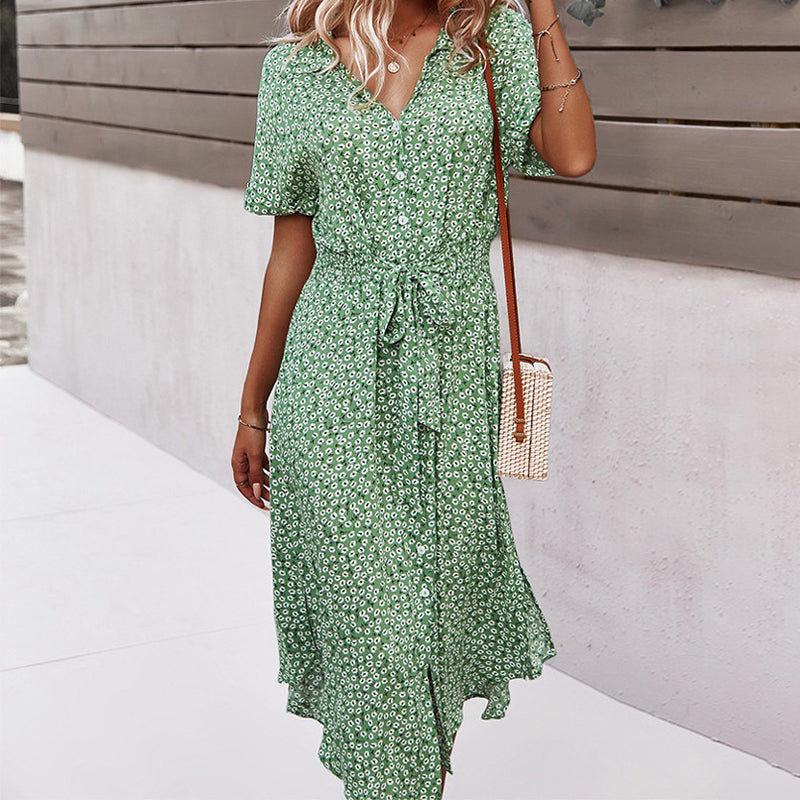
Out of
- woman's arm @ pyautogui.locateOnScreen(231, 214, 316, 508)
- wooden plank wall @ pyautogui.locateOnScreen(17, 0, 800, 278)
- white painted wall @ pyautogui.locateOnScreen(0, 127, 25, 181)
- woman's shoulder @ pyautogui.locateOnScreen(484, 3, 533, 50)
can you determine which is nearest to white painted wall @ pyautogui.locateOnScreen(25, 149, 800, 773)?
wooden plank wall @ pyautogui.locateOnScreen(17, 0, 800, 278)

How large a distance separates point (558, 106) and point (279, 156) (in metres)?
0.50

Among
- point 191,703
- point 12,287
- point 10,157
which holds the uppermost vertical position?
point 191,703

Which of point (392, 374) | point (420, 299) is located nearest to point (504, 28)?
point (420, 299)

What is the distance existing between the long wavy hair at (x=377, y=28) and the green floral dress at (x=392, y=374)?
0.03m

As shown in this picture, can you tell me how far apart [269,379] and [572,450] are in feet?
4.24

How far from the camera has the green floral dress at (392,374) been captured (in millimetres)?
2285

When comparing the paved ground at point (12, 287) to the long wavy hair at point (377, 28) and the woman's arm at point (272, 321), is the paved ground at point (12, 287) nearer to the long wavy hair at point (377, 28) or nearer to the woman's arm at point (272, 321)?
the woman's arm at point (272, 321)

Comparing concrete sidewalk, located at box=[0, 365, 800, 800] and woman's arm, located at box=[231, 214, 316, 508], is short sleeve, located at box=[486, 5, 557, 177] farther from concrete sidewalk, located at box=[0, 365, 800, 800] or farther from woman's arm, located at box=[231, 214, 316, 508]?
concrete sidewalk, located at box=[0, 365, 800, 800]

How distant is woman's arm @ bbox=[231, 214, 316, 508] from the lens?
249 cm

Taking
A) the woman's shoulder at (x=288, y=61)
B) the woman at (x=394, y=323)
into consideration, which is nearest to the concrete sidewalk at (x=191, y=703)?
the woman at (x=394, y=323)

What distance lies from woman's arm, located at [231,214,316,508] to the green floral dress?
68mm

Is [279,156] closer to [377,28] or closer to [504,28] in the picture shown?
[377,28]

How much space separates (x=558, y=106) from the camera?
89.4 inches

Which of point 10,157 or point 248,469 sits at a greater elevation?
point 248,469
